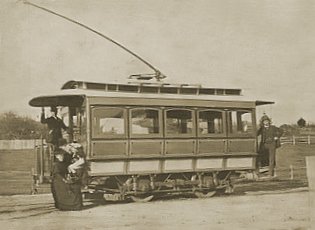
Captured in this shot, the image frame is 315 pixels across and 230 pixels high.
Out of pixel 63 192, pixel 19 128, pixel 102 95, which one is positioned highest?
pixel 102 95

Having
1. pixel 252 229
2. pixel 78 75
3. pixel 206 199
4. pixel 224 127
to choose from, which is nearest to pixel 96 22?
pixel 78 75

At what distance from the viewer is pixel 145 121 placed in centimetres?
288

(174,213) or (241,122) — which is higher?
(241,122)

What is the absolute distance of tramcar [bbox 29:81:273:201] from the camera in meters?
2.79

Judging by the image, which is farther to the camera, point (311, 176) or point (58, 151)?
point (311, 176)

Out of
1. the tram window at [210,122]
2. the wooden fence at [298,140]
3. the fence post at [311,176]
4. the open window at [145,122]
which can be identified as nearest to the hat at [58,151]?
the open window at [145,122]

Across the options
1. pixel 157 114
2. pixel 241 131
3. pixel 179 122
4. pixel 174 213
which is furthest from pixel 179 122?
pixel 174 213

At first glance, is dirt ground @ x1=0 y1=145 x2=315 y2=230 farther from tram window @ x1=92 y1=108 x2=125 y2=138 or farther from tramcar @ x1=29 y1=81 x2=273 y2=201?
tram window @ x1=92 y1=108 x2=125 y2=138

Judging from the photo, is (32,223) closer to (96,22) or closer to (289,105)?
(96,22)

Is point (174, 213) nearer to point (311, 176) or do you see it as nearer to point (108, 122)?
point (108, 122)

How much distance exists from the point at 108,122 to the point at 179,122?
35 cm

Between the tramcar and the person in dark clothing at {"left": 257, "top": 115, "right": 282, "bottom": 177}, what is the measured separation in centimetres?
4

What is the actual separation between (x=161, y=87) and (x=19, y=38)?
0.70 meters

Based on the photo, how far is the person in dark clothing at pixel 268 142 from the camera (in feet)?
9.84
